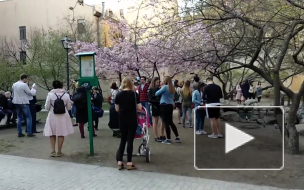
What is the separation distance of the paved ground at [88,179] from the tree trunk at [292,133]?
2.34m

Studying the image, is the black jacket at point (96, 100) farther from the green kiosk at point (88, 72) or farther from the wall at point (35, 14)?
the wall at point (35, 14)

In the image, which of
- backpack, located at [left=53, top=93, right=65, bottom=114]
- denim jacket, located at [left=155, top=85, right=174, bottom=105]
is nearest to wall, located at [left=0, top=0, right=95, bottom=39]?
denim jacket, located at [left=155, top=85, right=174, bottom=105]

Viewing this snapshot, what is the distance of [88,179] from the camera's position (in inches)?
207

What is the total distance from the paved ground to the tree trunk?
92.3 inches

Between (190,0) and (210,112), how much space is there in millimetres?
3225

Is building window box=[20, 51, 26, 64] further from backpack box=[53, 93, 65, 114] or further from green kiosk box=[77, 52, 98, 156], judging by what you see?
green kiosk box=[77, 52, 98, 156]

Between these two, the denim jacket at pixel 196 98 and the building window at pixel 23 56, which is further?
the building window at pixel 23 56

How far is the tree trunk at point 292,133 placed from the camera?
22.0 ft

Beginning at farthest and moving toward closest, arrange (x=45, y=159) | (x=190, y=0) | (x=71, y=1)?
(x=71, y=1)
(x=190, y=0)
(x=45, y=159)

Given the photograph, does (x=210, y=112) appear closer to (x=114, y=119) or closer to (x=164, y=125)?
(x=164, y=125)

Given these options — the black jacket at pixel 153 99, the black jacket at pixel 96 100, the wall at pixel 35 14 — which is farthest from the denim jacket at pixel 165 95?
the wall at pixel 35 14

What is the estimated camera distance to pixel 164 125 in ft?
26.1

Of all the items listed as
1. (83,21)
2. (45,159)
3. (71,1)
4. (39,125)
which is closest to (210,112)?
(45,159)

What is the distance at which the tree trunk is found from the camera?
22.0 ft
